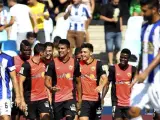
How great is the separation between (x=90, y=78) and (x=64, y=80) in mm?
688

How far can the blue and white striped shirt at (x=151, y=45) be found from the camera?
9.88 metres

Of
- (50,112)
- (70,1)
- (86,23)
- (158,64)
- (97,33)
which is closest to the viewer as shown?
(158,64)

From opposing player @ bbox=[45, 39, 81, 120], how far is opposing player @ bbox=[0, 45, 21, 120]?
0.71 meters

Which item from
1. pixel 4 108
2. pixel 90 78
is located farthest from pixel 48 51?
pixel 4 108

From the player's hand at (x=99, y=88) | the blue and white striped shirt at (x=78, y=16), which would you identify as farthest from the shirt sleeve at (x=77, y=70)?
the blue and white striped shirt at (x=78, y=16)

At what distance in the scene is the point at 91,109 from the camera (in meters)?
12.6

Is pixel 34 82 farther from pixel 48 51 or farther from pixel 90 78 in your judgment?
pixel 90 78

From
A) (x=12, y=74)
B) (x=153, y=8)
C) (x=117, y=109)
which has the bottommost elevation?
(x=117, y=109)

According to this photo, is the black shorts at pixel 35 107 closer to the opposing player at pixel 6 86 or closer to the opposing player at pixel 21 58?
the opposing player at pixel 21 58

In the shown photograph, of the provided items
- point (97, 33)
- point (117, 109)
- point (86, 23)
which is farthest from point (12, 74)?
point (97, 33)

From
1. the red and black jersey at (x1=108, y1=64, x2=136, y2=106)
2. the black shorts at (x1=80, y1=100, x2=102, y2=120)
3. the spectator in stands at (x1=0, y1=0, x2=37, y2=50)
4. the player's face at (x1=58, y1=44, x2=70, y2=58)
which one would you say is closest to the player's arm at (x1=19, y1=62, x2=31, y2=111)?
the player's face at (x1=58, y1=44, x2=70, y2=58)

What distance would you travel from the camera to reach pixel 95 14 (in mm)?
20828

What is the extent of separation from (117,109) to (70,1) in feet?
19.6

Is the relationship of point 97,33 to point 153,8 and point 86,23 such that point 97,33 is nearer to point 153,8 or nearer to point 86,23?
point 86,23
